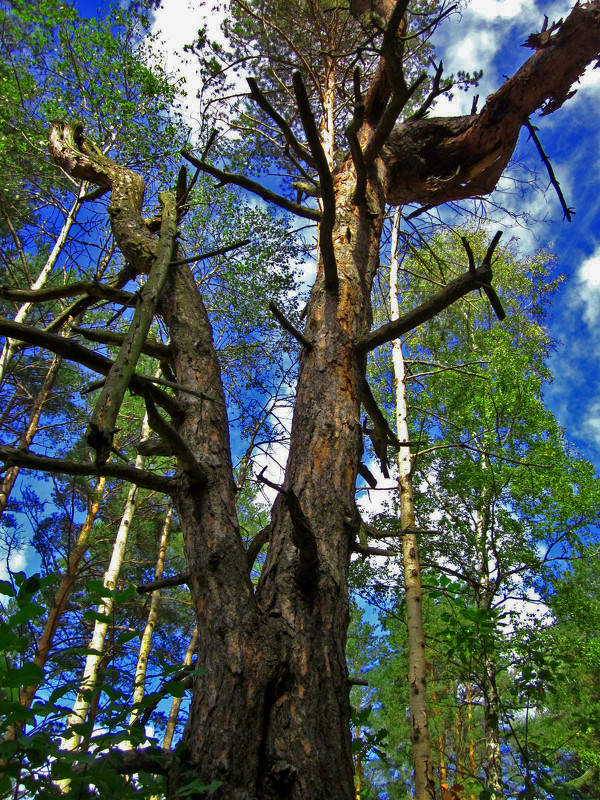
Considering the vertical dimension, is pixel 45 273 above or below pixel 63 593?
above

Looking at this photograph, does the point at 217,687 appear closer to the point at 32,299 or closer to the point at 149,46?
the point at 32,299

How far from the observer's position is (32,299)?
2.44m

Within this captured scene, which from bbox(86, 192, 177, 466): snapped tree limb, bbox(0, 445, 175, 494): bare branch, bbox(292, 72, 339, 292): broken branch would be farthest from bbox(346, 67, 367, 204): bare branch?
bbox(0, 445, 175, 494): bare branch

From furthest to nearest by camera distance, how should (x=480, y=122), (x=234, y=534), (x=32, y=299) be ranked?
(x=480, y=122), (x=32, y=299), (x=234, y=534)

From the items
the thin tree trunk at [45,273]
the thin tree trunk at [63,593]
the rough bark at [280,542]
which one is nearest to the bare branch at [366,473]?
the rough bark at [280,542]

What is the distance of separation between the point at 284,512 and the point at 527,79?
12.8 ft

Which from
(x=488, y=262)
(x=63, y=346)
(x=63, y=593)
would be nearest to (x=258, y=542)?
(x=63, y=346)

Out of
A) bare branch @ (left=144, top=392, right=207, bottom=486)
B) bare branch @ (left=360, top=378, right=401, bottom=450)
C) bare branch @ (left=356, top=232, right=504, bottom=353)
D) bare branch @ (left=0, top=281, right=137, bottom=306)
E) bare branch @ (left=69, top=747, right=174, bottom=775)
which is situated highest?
bare branch @ (left=0, top=281, right=137, bottom=306)

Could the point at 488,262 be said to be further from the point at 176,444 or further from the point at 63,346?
the point at 63,346

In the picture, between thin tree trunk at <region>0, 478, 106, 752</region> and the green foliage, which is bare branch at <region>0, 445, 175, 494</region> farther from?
thin tree trunk at <region>0, 478, 106, 752</region>

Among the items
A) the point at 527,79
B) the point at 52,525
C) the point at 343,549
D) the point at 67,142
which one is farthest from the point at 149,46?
the point at 343,549

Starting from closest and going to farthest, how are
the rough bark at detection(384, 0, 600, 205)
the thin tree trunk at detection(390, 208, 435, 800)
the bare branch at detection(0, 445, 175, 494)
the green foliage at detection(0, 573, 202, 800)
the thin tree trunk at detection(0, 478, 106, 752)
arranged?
1. the green foliage at detection(0, 573, 202, 800)
2. the bare branch at detection(0, 445, 175, 494)
3. the rough bark at detection(384, 0, 600, 205)
4. the thin tree trunk at detection(390, 208, 435, 800)
5. the thin tree trunk at detection(0, 478, 106, 752)

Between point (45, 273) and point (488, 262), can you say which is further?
point (45, 273)

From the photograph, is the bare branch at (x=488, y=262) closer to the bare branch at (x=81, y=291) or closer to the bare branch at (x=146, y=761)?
the bare branch at (x=81, y=291)
